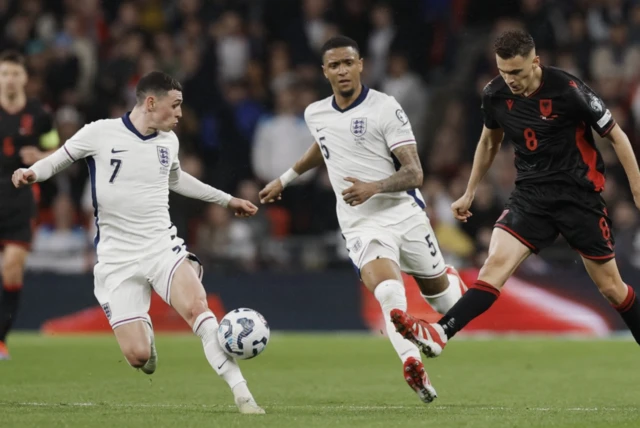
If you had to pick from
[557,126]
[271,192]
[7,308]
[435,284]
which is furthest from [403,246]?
[7,308]

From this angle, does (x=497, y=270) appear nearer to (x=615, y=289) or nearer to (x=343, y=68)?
(x=615, y=289)

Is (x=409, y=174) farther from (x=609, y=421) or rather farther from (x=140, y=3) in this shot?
(x=140, y=3)

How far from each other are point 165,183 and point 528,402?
282cm

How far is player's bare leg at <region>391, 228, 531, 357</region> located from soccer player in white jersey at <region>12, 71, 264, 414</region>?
1.55 metres

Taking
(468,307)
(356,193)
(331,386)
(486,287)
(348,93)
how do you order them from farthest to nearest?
(331,386), (348,93), (356,193), (486,287), (468,307)

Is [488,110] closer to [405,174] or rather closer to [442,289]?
[405,174]

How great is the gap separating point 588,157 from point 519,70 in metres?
0.76

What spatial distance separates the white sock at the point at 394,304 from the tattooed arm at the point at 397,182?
58 centimetres

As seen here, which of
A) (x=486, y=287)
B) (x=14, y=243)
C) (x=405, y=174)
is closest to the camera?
(x=486, y=287)

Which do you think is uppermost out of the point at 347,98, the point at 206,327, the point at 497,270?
the point at 347,98

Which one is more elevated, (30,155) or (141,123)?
(141,123)

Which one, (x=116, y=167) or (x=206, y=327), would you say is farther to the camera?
(x=116, y=167)

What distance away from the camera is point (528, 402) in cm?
798

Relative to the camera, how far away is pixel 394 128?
8328 mm
